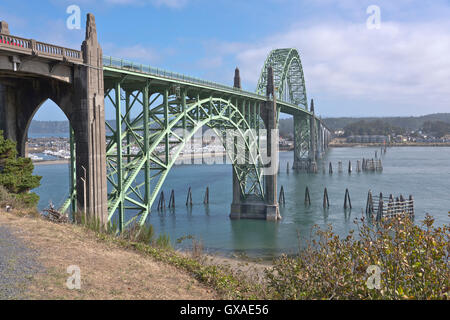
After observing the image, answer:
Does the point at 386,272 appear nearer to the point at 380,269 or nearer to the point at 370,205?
the point at 380,269

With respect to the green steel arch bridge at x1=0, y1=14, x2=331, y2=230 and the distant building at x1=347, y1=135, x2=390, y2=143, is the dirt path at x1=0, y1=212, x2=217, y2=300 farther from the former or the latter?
the distant building at x1=347, y1=135, x2=390, y2=143

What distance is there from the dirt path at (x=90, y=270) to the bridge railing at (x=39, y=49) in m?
5.37

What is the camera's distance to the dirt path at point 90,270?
757 cm

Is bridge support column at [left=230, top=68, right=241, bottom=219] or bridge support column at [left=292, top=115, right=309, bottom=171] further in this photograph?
bridge support column at [left=292, top=115, right=309, bottom=171]

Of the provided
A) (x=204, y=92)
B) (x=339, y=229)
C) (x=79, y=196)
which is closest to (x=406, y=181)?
(x=339, y=229)

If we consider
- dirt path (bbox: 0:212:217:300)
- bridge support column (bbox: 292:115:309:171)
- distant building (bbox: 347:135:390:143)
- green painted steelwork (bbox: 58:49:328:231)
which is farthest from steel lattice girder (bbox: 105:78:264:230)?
distant building (bbox: 347:135:390:143)

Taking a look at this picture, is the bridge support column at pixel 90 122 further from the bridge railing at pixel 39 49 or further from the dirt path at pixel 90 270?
the dirt path at pixel 90 270

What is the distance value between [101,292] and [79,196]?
757cm

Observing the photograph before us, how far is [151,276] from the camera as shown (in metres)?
9.06

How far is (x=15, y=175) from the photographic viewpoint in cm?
1383

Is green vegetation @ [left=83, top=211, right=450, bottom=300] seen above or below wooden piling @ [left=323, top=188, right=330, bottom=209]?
above

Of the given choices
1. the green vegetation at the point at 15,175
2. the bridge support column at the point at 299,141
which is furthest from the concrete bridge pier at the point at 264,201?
the bridge support column at the point at 299,141

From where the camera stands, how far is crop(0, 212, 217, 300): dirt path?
298 inches

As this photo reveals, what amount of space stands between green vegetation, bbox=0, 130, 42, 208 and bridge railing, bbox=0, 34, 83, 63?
355cm
